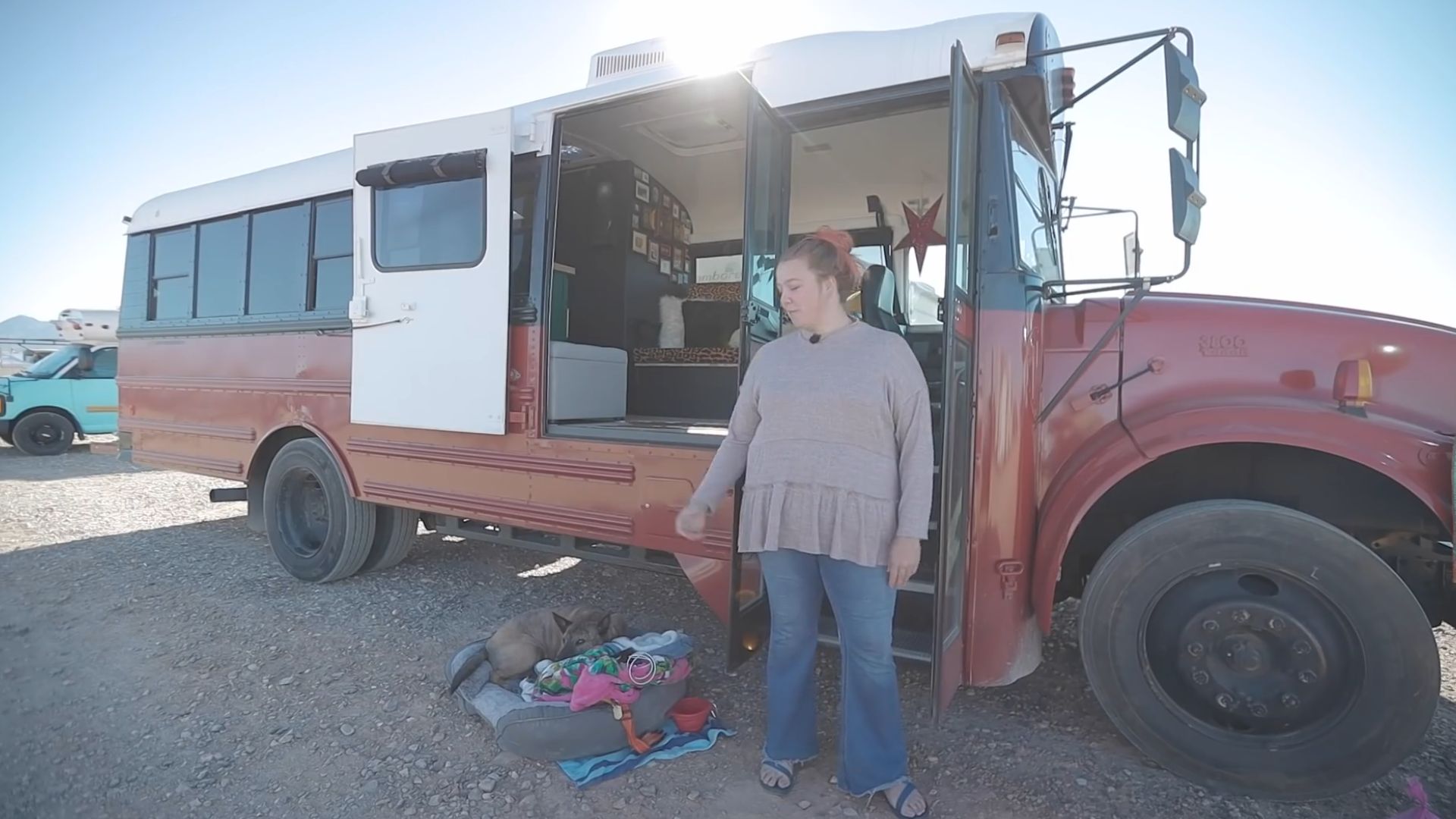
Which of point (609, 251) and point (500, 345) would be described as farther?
point (609, 251)

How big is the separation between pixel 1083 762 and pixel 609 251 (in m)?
4.25

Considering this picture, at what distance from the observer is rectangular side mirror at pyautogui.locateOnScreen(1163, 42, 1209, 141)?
7.63 feet

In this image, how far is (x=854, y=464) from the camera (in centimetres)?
217

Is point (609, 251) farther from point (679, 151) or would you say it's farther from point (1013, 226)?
point (1013, 226)

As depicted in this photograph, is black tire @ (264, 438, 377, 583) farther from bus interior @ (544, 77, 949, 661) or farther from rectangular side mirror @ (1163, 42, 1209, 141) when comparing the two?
rectangular side mirror @ (1163, 42, 1209, 141)

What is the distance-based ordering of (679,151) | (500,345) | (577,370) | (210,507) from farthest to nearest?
(210,507)
(679,151)
(577,370)
(500,345)

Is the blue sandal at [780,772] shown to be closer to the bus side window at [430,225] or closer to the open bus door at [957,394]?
the open bus door at [957,394]

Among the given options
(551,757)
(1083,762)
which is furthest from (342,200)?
(1083,762)

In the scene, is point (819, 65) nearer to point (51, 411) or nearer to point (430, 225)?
point (430, 225)

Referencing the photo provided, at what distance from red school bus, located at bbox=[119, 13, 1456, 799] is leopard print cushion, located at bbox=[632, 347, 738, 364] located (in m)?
0.98

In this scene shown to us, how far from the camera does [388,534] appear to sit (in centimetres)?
476

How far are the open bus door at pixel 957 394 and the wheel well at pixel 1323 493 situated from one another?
86 centimetres

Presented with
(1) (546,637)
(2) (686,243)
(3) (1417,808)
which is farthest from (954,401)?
(2) (686,243)

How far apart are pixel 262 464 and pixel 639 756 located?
354 centimetres
